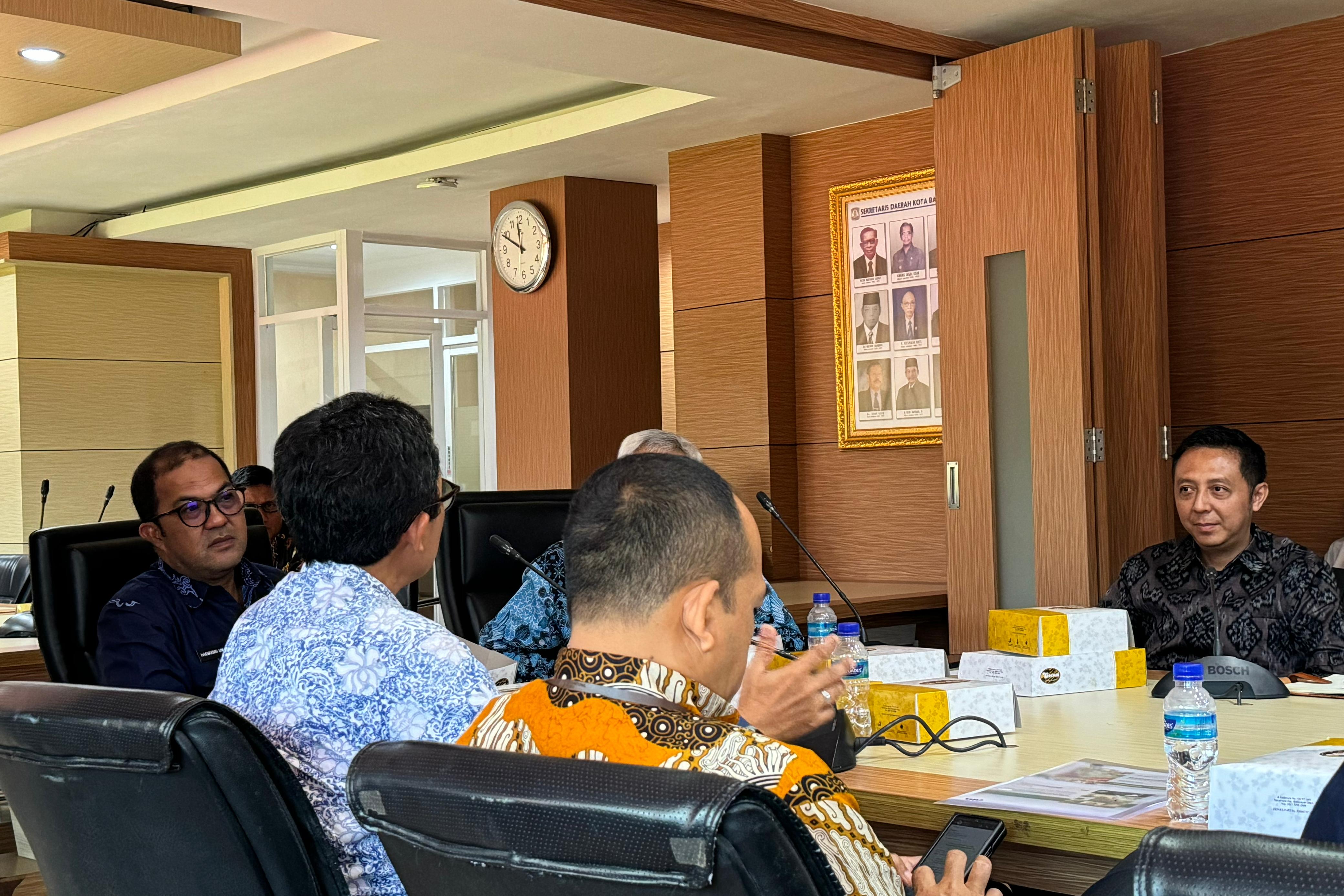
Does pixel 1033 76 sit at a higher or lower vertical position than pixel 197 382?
higher

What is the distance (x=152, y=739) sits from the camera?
4.12 ft

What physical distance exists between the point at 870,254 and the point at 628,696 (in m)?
4.50

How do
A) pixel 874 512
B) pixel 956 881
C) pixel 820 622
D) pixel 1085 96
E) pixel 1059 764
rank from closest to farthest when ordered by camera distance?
pixel 956 881 < pixel 1059 764 < pixel 820 622 < pixel 1085 96 < pixel 874 512

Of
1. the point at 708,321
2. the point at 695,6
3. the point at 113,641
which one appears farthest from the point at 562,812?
the point at 708,321

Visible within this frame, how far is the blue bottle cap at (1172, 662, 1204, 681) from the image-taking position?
1.95 meters

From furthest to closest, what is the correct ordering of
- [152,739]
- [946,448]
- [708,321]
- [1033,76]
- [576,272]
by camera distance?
[576,272] < [708,321] < [946,448] < [1033,76] < [152,739]

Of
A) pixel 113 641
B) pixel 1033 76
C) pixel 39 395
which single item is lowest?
pixel 113 641

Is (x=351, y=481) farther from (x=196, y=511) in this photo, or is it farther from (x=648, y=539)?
(x=196, y=511)

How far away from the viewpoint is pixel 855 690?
7.42 feet

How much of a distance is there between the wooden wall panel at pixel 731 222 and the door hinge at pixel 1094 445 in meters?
1.77

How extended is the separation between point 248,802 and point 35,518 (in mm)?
7704

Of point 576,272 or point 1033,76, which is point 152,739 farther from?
point 576,272

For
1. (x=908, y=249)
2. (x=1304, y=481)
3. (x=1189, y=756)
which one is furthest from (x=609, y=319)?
(x=1189, y=756)

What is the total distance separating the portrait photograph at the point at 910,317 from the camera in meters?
5.32
